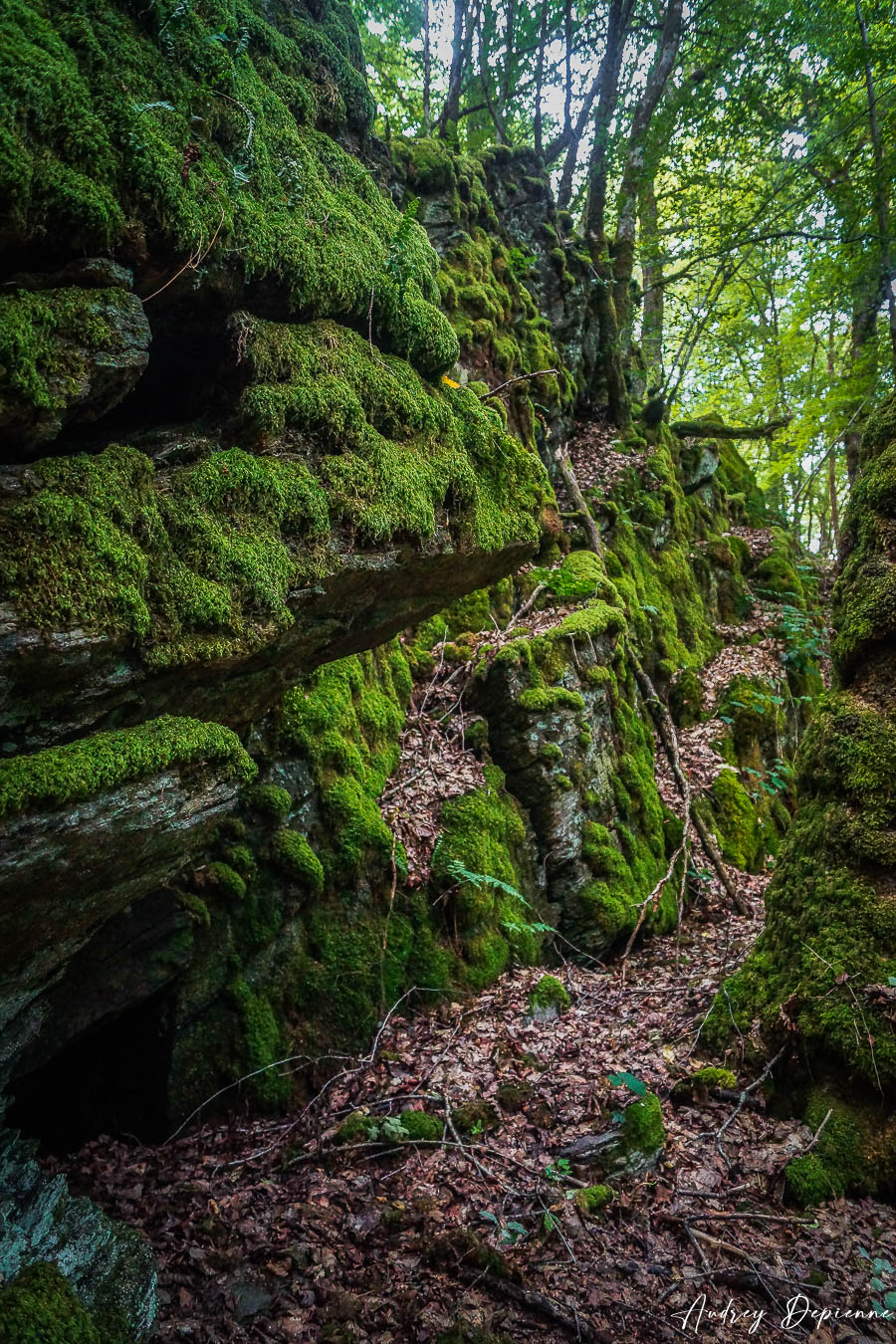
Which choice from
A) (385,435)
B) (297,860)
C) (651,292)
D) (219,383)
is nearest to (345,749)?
(297,860)

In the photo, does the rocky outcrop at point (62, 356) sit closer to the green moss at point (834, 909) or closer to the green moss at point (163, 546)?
the green moss at point (163, 546)

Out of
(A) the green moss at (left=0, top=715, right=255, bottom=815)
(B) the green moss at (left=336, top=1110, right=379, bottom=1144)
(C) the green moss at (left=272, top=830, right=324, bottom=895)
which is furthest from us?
(C) the green moss at (left=272, top=830, right=324, bottom=895)

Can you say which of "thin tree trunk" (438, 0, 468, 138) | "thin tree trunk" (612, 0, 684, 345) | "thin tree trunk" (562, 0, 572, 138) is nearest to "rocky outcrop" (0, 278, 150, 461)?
"thin tree trunk" (612, 0, 684, 345)

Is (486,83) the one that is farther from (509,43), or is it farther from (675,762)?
(675,762)

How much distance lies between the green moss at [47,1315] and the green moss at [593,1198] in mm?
2265

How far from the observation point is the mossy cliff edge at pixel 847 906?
161 inches

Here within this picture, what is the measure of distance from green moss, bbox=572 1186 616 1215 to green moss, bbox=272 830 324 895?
100 inches

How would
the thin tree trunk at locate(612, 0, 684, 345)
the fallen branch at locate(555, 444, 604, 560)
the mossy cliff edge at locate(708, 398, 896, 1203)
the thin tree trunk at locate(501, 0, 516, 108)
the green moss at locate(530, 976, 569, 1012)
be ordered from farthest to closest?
the thin tree trunk at locate(501, 0, 516, 108)
the thin tree trunk at locate(612, 0, 684, 345)
the fallen branch at locate(555, 444, 604, 560)
the green moss at locate(530, 976, 569, 1012)
the mossy cliff edge at locate(708, 398, 896, 1203)

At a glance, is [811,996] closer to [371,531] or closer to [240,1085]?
[240,1085]

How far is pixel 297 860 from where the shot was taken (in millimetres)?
5035

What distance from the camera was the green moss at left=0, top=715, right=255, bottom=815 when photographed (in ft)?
7.57

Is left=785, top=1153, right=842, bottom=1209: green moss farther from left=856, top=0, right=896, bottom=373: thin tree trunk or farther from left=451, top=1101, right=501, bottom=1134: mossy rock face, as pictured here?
left=856, top=0, right=896, bottom=373: thin tree trunk

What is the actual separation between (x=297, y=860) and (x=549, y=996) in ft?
8.33

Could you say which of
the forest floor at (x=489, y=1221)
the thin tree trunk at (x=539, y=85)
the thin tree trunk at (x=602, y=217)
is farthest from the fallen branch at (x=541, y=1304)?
the thin tree trunk at (x=539, y=85)
